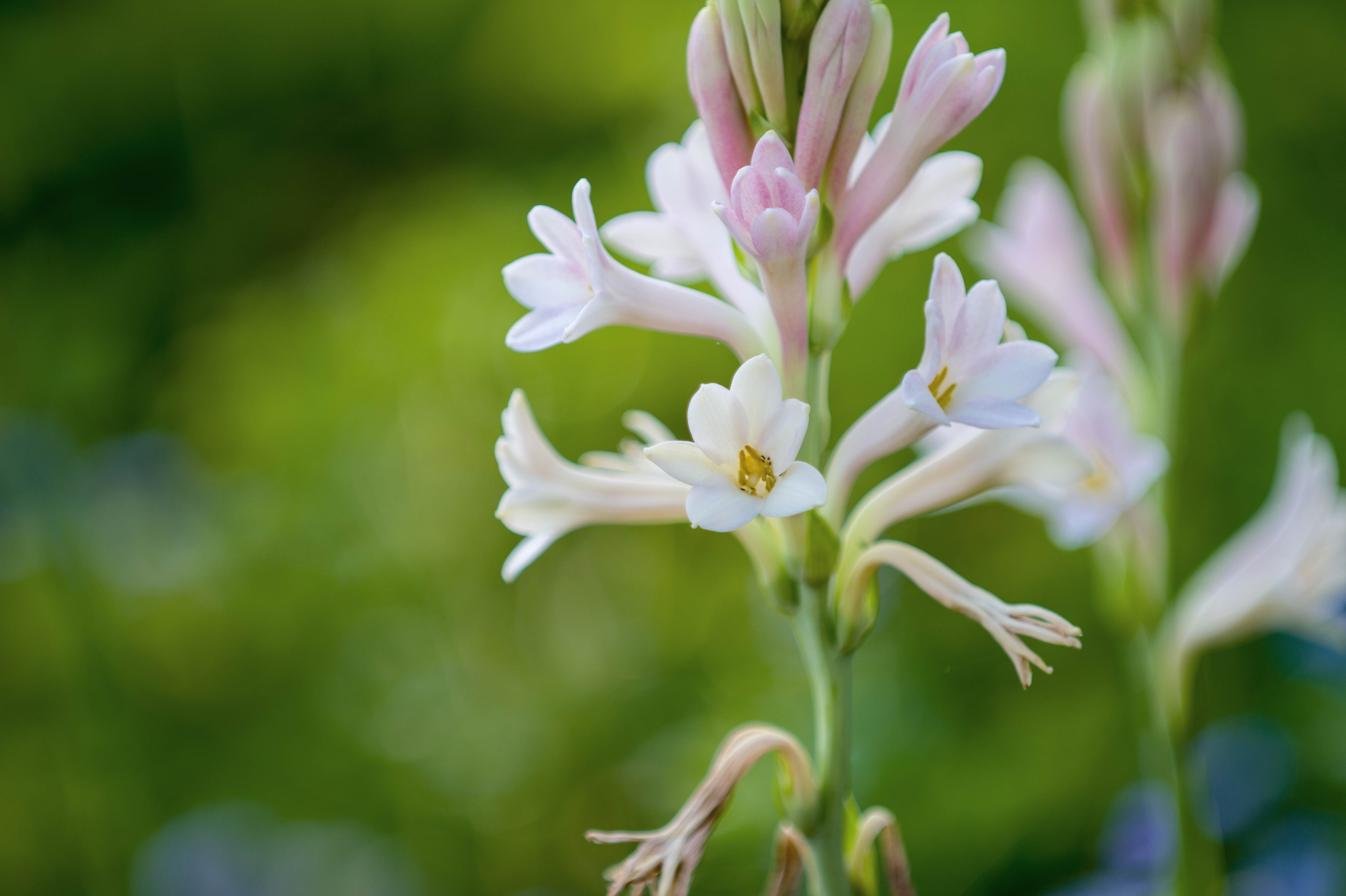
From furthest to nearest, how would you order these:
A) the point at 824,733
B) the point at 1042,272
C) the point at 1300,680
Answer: the point at 1300,680 → the point at 1042,272 → the point at 824,733

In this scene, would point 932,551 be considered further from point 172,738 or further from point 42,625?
point 42,625

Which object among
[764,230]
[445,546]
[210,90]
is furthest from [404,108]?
[764,230]

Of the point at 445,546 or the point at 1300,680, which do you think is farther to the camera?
the point at 445,546

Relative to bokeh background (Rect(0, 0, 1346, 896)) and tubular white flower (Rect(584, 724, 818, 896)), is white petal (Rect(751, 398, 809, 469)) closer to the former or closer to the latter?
tubular white flower (Rect(584, 724, 818, 896))

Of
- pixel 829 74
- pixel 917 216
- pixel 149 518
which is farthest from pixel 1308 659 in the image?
pixel 149 518

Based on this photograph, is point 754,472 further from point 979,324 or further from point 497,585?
point 497,585

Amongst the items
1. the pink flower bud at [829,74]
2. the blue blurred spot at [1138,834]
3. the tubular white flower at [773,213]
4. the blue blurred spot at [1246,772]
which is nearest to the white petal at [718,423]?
the tubular white flower at [773,213]

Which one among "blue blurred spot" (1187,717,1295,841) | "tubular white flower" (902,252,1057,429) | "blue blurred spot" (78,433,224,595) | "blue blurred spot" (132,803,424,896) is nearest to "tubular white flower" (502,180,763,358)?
"tubular white flower" (902,252,1057,429)
